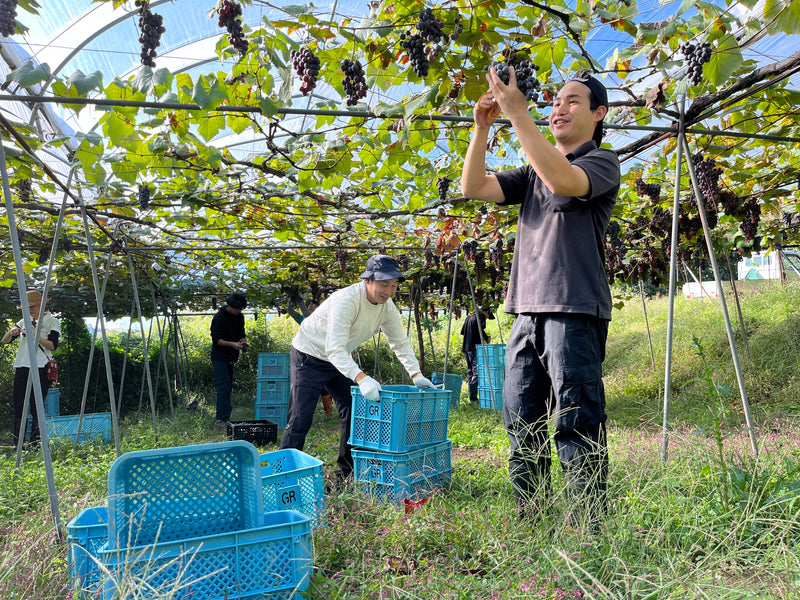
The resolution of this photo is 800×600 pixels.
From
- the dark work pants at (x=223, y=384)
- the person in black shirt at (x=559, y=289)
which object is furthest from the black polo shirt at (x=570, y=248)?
the dark work pants at (x=223, y=384)

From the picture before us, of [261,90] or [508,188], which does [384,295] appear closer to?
[261,90]

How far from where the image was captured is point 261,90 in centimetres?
300

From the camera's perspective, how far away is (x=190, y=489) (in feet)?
6.81

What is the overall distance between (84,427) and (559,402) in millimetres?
6911

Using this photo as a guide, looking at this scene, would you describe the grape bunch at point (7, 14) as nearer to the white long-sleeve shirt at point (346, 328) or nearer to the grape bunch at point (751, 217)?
the white long-sleeve shirt at point (346, 328)

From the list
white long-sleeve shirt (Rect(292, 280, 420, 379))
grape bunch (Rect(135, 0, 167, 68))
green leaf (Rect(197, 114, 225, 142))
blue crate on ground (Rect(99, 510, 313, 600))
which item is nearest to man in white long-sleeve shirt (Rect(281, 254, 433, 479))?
white long-sleeve shirt (Rect(292, 280, 420, 379))

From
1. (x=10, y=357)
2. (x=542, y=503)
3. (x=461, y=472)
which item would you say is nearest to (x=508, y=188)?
(x=542, y=503)

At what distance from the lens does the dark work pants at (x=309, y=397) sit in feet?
13.0

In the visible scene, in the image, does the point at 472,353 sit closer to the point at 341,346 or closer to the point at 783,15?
the point at 341,346

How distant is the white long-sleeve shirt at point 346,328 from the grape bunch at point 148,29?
185 cm

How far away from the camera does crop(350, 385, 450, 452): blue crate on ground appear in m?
3.59

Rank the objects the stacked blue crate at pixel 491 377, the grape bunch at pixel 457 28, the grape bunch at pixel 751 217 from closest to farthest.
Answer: the grape bunch at pixel 457 28 < the grape bunch at pixel 751 217 < the stacked blue crate at pixel 491 377

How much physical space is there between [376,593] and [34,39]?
14.2ft

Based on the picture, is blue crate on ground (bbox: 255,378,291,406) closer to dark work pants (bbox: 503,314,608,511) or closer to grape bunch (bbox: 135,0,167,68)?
grape bunch (bbox: 135,0,167,68)
